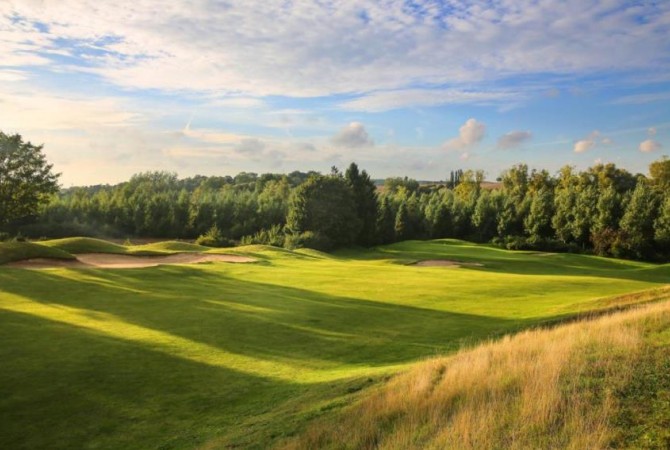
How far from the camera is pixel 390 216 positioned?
85875 mm

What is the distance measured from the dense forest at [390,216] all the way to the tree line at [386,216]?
0.51 ft

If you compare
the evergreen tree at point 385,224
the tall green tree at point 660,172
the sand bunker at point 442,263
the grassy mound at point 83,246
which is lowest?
the sand bunker at point 442,263

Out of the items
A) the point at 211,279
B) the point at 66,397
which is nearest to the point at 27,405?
the point at 66,397

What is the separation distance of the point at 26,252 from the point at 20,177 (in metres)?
17.0

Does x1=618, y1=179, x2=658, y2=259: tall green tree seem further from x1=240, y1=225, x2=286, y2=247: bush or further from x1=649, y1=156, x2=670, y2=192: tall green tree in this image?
x1=240, y1=225, x2=286, y2=247: bush

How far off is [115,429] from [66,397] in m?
2.34

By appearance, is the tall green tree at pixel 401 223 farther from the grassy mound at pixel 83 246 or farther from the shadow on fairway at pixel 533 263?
the grassy mound at pixel 83 246

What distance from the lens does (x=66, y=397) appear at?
11.9 meters

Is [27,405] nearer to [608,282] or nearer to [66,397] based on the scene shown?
[66,397]

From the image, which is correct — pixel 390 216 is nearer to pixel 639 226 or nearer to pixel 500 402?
pixel 639 226

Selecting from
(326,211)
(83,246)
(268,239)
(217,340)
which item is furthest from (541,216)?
(217,340)

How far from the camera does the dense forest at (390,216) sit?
67.5 meters

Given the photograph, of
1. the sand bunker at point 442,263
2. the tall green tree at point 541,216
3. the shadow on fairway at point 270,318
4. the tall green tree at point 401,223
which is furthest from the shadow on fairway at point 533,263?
the shadow on fairway at point 270,318

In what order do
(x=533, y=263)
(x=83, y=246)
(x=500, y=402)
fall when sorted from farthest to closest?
(x=533, y=263)
(x=83, y=246)
(x=500, y=402)
